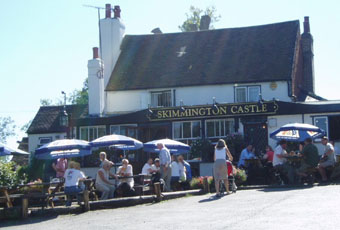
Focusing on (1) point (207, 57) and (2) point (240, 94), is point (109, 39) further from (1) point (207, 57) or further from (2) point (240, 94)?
(2) point (240, 94)

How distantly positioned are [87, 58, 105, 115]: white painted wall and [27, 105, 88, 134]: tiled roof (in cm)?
632

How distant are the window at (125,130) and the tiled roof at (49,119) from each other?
31.3 feet

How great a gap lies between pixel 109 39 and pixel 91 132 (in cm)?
725

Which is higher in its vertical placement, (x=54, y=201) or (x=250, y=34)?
(x=250, y=34)

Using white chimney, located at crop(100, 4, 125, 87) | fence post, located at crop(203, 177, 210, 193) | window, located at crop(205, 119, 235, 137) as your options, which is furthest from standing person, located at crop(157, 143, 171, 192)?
white chimney, located at crop(100, 4, 125, 87)

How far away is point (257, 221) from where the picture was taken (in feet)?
44.8

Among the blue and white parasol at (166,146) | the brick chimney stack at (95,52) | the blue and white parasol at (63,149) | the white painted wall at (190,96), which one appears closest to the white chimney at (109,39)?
the brick chimney stack at (95,52)

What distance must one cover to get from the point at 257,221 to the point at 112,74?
83.8ft

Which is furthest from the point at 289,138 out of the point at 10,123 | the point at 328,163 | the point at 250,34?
the point at 10,123

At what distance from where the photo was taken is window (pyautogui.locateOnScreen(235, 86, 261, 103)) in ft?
114

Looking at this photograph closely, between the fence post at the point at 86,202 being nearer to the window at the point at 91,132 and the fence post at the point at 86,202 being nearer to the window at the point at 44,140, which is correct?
the window at the point at 91,132

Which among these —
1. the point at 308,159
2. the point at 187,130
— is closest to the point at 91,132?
the point at 187,130

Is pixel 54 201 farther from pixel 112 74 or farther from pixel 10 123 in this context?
pixel 10 123

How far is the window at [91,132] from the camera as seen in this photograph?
111ft
